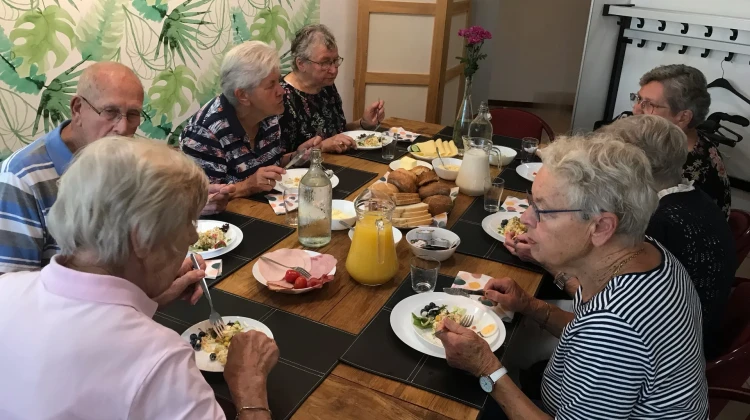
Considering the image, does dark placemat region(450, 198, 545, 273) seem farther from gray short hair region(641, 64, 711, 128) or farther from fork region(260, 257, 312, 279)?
gray short hair region(641, 64, 711, 128)

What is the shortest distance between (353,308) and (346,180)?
0.96 m

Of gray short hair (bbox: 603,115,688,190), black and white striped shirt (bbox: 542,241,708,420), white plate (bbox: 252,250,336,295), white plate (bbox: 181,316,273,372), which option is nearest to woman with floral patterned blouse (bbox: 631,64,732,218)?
gray short hair (bbox: 603,115,688,190)

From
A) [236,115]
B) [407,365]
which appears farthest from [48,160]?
[407,365]

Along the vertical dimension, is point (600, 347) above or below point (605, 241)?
below

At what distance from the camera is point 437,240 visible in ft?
5.98

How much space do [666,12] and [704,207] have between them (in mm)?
2413

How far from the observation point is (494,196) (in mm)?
2139

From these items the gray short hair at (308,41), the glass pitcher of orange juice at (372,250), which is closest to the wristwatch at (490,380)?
the glass pitcher of orange juice at (372,250)

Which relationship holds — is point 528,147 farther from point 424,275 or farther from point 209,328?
point 209,328

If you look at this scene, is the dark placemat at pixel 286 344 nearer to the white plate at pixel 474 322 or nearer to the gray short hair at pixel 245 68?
the white plate at pixel 474 322

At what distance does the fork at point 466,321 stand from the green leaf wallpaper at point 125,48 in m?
2.13

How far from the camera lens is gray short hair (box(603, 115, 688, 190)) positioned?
5.26ft

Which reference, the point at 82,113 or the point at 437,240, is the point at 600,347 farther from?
the point at 82,113

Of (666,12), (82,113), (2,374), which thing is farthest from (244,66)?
(666,12)
